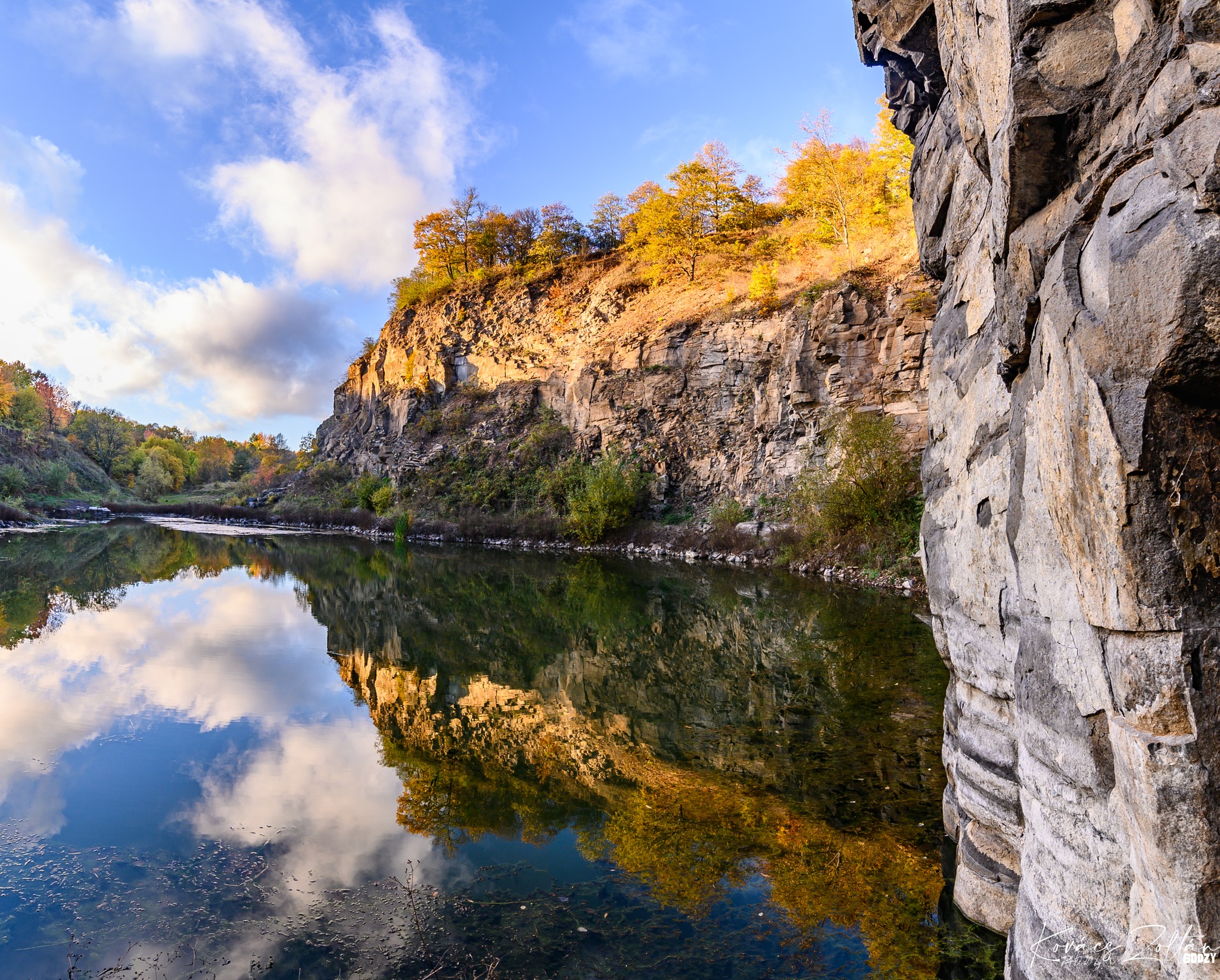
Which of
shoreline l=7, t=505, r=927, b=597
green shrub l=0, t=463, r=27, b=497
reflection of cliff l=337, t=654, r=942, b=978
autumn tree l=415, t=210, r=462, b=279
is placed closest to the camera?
reflection of cliff l=337, t=654, r=942, b=978

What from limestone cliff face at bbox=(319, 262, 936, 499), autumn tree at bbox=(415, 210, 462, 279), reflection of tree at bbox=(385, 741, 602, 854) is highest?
autumn tree at bbox=(415, 210, 462, 279)

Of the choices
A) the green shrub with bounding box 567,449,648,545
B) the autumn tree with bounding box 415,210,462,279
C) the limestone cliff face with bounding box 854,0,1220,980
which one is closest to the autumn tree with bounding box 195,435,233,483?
the autumn tree with bounding box 415,210,462,279

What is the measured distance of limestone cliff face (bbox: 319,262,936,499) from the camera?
23.2 meters

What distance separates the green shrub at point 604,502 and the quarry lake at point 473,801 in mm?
17233

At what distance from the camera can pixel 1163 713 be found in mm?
2064

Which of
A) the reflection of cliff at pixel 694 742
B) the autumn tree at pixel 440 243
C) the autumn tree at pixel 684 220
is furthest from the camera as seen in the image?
the autumn tree at pixel 440 243

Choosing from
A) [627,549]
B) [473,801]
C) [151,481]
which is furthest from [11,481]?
[473,801]

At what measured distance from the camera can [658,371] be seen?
112 feet

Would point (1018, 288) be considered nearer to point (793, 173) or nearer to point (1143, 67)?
point (1143, 67)

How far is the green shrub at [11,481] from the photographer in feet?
143

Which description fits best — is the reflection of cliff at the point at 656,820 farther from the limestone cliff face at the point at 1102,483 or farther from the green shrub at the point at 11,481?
the green shrub at the point at 11,481

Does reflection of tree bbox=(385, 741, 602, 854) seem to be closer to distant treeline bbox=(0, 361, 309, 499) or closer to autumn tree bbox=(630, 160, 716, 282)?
autumn tree bbox=(630, 160, 716, 282)

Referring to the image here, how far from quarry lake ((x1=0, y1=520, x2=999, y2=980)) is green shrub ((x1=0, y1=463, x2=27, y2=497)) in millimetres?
42778

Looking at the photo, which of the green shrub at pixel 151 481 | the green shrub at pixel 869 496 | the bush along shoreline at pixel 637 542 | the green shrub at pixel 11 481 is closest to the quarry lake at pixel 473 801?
the bush along shoreline at pixel 637 542
